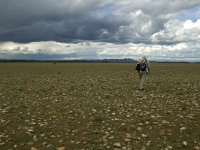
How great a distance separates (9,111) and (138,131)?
23.4 feet

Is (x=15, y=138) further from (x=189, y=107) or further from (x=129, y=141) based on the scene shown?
Answer: (x=189, y=107)

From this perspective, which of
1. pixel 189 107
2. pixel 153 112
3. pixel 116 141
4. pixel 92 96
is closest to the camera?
pixel 116 141

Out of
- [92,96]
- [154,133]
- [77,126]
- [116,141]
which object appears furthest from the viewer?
[92,96]

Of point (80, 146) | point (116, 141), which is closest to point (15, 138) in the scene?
point (80, 146)

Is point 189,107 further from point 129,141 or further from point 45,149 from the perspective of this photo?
point 45,149

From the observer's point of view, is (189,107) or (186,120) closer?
(186,120)

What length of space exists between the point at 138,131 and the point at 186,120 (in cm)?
279

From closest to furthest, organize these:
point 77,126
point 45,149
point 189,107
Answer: point 45,149, point 77,126, point 189,107

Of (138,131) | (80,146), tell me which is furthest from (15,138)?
(138,131)

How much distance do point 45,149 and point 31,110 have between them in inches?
240

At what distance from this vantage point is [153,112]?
50.8 feet

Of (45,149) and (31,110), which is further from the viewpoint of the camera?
(31,110)

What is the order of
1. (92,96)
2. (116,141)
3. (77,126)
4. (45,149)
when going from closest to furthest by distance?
(45,149)
(116,141)
(77,126)
(92,96)

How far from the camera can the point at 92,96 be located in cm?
2088
